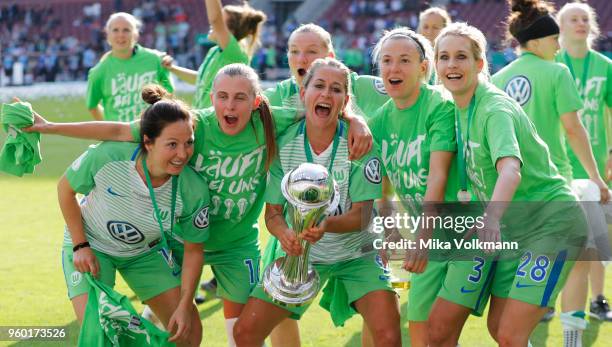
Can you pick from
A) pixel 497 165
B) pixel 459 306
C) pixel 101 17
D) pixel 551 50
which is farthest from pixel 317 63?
pixel 101 17

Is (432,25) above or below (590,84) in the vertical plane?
above

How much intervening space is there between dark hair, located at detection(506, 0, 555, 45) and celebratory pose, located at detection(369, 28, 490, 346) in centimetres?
114

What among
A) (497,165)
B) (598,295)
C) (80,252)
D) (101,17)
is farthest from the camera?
(101,17)

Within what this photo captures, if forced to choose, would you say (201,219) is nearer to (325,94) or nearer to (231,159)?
(231,159)

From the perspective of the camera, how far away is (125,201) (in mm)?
4574

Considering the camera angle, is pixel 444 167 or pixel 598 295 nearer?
pixel 444 167

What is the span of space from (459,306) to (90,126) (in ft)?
6.56

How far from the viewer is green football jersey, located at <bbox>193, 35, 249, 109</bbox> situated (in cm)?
770

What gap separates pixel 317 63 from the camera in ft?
14.7

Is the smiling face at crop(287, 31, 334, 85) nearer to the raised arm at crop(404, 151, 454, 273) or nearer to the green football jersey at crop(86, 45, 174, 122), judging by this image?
the raised arm at crop(404, 151, 454, 273)

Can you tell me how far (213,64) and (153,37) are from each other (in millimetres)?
26505

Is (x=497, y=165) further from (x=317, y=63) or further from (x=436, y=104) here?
(x=317, y=63)

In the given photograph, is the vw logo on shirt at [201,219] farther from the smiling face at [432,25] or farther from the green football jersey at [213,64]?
the green football jersey at [213,64]

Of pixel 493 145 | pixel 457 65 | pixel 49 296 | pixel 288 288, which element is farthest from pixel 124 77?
pixel 493 145
